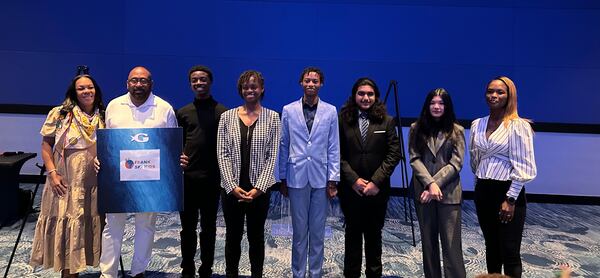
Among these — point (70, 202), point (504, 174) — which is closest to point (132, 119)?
point (70, 202)

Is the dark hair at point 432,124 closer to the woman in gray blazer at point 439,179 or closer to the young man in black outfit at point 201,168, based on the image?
the woman in gray blazer at point 439,179

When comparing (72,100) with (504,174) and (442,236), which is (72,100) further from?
(504,174)

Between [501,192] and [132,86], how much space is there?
2580mm

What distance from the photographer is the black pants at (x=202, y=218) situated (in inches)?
119

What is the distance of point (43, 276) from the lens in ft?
10.4

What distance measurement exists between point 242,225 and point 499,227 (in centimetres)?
175

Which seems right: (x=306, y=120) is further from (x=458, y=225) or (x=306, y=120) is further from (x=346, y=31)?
(x=346, y=31)

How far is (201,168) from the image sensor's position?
118 inches

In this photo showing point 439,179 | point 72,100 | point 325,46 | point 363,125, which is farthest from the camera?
point 325,46

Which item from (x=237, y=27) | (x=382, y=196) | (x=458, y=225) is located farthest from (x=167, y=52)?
(x=458, y=225)

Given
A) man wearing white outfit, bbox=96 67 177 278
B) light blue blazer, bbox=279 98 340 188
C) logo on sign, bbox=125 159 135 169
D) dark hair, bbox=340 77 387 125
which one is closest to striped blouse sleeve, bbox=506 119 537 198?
dark hair, bbox=340 77 387 125

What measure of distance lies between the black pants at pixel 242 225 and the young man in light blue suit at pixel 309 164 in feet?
0.81

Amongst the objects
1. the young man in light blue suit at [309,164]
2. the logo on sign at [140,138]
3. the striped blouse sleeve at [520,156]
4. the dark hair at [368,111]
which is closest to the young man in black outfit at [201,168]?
the logo on sign at [140,138]

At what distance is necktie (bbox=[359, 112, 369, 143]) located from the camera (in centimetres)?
302
